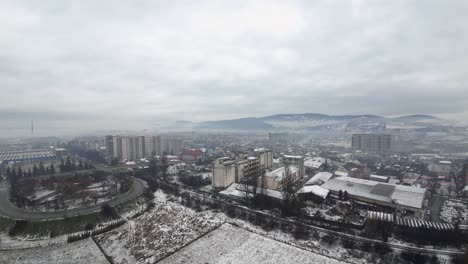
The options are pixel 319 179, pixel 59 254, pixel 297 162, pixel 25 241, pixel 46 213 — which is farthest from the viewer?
pixel 297 162

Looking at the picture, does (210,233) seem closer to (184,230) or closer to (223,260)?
(184,230)

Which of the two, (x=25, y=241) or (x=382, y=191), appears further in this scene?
(x=382, y=191)

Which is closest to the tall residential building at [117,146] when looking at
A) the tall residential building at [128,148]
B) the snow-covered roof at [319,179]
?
the tall residential building at [128,148]

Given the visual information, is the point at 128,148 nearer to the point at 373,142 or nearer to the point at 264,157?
the point at 264,157

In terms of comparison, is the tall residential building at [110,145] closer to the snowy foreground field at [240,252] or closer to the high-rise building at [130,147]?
the high-rise building at [130,147]

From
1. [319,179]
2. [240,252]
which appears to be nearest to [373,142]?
[319,179]

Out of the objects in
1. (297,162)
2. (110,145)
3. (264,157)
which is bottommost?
(297,162)

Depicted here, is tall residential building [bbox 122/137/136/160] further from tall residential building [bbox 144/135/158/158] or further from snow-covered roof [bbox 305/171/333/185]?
snow-covered roof [bbox 305/171/333/185]

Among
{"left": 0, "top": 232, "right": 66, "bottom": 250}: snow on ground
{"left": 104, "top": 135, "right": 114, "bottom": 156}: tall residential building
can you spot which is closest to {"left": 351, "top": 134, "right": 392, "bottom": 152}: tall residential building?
{"left": 104, "top": 135, "right": 114, "bottom": 156}: tall residential building
